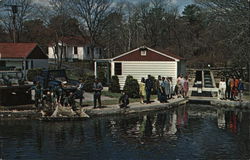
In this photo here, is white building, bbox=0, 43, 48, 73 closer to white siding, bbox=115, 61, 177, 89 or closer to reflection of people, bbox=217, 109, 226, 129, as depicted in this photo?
white siding, bbox=115, 61, 177, 89

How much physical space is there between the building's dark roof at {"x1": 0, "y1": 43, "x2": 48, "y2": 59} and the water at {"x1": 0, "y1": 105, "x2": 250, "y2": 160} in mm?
34120

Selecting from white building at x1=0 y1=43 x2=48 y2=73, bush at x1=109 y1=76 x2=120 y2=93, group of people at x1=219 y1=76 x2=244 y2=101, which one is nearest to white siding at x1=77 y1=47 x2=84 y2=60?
white building at x1=0 y1=43 x2=48 y2=73

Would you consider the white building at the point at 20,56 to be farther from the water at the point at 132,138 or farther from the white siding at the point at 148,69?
the water at the point at 132,138

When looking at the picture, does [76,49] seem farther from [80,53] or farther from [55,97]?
[55,97]

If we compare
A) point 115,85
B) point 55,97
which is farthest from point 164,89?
point 55,97

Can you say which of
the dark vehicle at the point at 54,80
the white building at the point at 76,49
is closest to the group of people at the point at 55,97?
the dark vehicle at the point at 54,80

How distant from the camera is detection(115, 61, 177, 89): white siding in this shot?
32.5 metres

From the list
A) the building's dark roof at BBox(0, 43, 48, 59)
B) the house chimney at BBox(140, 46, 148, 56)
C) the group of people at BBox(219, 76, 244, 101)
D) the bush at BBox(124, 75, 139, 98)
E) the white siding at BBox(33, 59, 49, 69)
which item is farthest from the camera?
the white siding at BBox(33, 59, 49, 69)

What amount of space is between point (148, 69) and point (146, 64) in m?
0.46

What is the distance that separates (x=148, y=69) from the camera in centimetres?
3316

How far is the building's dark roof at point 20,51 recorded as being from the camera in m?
51.7

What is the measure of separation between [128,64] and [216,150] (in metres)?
21.2

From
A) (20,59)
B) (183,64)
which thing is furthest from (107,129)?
(20,59)

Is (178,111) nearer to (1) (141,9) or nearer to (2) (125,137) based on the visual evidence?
(2) (125,137)
